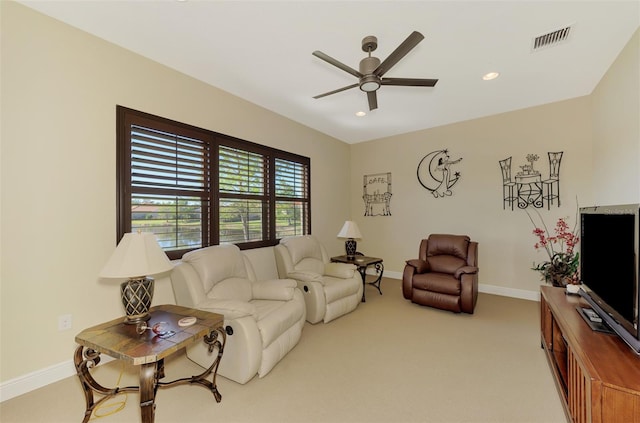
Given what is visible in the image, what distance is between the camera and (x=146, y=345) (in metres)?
1.62

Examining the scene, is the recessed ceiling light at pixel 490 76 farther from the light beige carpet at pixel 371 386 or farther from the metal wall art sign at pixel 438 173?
the light beige carpet at pixel 371 386

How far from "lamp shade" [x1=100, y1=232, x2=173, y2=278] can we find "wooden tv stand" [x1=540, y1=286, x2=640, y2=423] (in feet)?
8.21

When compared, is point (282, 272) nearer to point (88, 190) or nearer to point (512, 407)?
point (88, 190)

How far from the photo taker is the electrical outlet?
87.2 inches

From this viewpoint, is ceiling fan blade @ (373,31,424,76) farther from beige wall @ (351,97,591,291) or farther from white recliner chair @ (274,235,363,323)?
beige wall @ (351,97,591,291)

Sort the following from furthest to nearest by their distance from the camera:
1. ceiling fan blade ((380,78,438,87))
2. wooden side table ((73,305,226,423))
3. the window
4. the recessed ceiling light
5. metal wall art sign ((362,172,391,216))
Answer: metal wall art sign ((362,172,391,216)) < the recessed ceiling light < the window < ceiling fan blade ((380,78,438,87)) < wooden side table ((73,305,226,423))

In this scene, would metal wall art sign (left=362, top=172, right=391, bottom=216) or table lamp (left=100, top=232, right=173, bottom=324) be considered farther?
metal wall art sign (left=362, top=172, right=391, bottom=216)

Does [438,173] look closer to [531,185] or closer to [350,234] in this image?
[531,185]

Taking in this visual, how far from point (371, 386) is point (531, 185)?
3881 mm

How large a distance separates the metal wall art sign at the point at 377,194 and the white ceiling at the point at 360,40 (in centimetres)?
212

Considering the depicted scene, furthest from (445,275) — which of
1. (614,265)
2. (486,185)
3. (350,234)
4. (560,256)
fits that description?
(614,265)

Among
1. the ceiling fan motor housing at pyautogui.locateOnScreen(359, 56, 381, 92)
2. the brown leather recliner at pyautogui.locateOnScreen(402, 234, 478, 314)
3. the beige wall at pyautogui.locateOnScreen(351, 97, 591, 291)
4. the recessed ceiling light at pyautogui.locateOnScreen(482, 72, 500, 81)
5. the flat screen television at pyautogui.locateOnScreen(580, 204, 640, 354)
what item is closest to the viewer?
the flat screen television at pyautogui.locateOnScreen(580, 204, 640, 354)

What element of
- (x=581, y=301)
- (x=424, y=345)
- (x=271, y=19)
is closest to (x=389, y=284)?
(x=424, y=345)

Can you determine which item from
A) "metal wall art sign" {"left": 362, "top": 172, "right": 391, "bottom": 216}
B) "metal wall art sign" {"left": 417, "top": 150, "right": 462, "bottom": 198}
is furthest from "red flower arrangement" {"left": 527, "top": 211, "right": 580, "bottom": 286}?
"metal wall art sign" {"left": 362, "top": 172, "right": 391, "bottom": 216}
